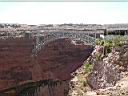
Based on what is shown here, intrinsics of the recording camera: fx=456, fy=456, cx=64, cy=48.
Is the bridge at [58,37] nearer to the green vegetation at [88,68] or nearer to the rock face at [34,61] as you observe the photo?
the rock face at [34,61]

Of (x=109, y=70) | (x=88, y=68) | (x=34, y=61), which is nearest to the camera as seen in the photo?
(x=109, y=70)

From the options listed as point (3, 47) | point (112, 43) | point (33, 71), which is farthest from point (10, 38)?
point (112, 43)

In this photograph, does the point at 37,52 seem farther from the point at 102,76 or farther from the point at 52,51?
the point at 102,76

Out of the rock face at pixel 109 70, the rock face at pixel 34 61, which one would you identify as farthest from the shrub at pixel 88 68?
the rock face at pixel 34 61

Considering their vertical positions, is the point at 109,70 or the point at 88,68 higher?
the point at 109,70

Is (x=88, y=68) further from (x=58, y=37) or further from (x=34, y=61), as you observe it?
(x=34, y=61)

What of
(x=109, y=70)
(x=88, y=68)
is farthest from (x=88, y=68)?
(x=109, y=70)
